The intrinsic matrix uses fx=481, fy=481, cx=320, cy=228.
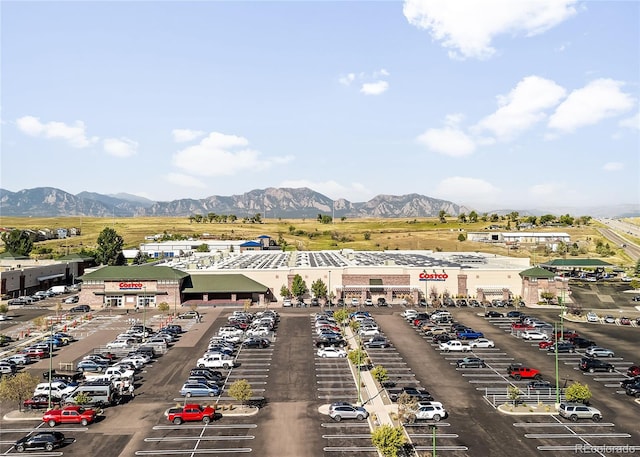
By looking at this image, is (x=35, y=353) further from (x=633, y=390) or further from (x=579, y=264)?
(x=579, y=264)

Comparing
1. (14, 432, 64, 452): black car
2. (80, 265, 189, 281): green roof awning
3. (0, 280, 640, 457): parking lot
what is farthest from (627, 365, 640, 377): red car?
(80, 265, 189, 281): green roof awning

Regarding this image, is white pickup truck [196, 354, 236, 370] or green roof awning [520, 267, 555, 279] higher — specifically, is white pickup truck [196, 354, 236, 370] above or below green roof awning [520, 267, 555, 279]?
below

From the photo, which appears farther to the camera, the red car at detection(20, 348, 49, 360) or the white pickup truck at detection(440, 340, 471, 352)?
the white pickup truck at detection(440, 340, 471, 352)

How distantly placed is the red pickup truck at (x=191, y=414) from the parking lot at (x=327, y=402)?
0.67m

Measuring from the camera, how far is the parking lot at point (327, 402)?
1321 inches

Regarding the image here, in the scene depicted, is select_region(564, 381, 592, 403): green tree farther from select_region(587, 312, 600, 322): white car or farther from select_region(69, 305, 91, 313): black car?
select_region(69, 305, 91, 313): black car

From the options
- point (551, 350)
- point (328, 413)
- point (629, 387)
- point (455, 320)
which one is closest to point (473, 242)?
point (455, 320)

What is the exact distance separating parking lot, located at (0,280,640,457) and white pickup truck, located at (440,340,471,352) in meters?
1.30

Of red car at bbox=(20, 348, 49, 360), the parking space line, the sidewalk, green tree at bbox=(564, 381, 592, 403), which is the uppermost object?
green tree at bbox=(564, 381, 592, 403)

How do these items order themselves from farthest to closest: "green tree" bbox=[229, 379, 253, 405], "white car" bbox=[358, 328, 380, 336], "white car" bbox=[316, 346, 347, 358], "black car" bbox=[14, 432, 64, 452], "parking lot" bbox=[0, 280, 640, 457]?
"white car" bbox=[358, 328, 380, 336]
"white car" bbox=[316, 346, 347, 358]
"green tree" bbox=[229, 379, 253, 405]
"parking lot" bbox=[0, 280, 640, 457]
"black car" bbox=[14, 432, 64, 452]

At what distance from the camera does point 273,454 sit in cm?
3216

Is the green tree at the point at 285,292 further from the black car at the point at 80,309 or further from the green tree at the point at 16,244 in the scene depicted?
the green tree at the point at 16,244

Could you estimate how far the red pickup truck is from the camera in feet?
Result: 122

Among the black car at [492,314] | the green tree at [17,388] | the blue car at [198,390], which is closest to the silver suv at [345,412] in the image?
the blue car at [198,390]
